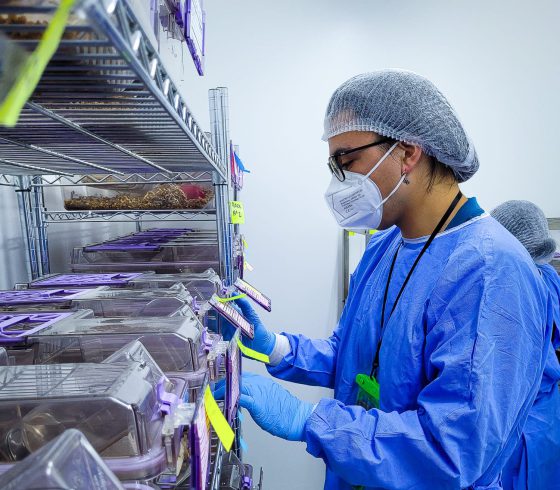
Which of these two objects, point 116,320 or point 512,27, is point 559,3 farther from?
point 116,320

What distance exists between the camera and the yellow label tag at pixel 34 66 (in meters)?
0.27

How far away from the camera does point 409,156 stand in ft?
3.23

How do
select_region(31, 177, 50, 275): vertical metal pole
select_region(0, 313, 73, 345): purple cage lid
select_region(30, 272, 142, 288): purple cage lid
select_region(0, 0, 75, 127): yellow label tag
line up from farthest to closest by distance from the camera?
select_region(31, 177, 50, 275): vertical metal pole
select_region(30, 272, 142, 288): purple cage lid
select_region(0, 313, 73, 345): purple cage lid
select_region(0, 0, 75, 127): yellow label tag

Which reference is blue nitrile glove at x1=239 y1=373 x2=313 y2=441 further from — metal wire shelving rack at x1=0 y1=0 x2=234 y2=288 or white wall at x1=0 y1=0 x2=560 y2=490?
white wall at x1=0 y1=0 x2=560 y2=490

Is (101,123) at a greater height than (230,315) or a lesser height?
greater

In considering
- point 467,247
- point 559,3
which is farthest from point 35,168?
point 559,3

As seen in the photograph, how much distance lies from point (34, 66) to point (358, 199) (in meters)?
0.86

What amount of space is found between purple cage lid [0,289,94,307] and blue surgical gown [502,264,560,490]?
1.85 meters

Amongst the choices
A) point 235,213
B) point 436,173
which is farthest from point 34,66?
point 235,213

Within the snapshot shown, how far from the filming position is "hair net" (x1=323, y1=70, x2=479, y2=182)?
0.94 meters

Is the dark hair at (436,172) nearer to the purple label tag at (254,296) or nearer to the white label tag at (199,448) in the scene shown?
the purple label tag at (254,296)

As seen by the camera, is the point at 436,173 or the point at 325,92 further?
the point at 325,92

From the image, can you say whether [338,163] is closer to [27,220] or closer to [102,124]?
[102,124]

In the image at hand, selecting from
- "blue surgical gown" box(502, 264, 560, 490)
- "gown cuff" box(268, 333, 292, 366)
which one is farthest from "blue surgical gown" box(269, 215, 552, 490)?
"blue surgical gown" box(502, 264, 560, 490)
